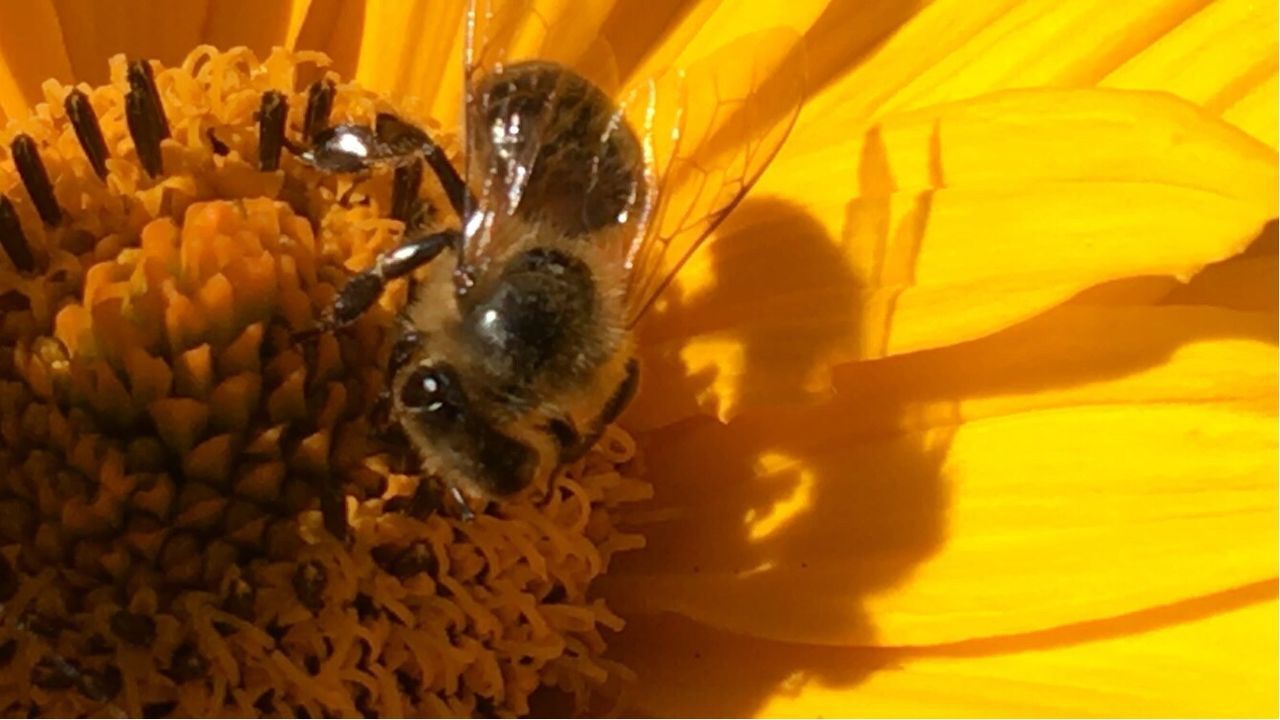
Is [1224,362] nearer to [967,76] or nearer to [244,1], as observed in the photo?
[967,76]

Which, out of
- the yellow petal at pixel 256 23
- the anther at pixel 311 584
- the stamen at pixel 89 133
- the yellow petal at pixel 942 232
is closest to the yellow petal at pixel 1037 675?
the yellow petal at pixel 942 232

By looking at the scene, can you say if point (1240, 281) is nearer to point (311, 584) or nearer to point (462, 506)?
point (462, 506)

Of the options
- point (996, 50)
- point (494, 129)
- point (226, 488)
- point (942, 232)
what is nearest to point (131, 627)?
point (226, 488)

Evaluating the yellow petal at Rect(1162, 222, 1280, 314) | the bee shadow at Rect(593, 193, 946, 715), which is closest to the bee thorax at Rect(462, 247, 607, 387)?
the bee shadow at Rect(593, 193, 946, 715)

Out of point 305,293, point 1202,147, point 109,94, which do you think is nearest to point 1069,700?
point 1202,147

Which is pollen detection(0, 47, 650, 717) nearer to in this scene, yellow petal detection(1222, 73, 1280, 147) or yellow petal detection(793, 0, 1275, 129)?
yellow petal detection(793, 0, 1275, 129)

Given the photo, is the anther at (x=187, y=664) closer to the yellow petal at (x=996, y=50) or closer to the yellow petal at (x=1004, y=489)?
the yellow petal at (x=1004, y=489)

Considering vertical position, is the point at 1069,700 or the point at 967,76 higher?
the point at 967,76
